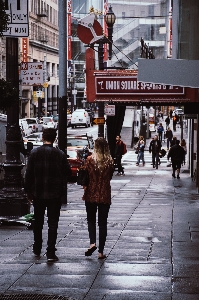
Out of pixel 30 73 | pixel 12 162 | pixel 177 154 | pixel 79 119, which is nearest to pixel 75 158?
pixel 177 154

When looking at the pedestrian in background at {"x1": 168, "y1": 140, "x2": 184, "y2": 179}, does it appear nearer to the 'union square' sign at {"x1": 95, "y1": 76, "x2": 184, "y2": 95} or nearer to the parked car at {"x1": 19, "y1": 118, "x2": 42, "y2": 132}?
the 'union square' sign at {"x1": 95, "y1": 76, "x2": 184, "y2": 95}

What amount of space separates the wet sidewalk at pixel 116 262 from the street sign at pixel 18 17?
358 centimetres

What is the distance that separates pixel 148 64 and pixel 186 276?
3982 millimetres

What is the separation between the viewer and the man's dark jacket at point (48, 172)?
31.0 feet

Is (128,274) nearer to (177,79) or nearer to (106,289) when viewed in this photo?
(106,289)

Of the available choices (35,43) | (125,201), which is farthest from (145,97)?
(35,43)

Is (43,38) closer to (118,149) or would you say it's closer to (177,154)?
(118,149)

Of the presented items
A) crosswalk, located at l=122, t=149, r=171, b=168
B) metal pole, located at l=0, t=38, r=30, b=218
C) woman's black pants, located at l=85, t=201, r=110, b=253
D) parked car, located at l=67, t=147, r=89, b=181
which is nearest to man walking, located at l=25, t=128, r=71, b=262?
woman's black pants, located at l=85, t=201, r=110, b=253

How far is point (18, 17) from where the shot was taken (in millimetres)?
13023

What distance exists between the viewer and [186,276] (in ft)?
27.5

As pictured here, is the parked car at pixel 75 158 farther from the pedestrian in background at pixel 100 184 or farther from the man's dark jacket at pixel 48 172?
the man's dark jacket at pixel 48 172

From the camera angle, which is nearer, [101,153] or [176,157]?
[101,153]

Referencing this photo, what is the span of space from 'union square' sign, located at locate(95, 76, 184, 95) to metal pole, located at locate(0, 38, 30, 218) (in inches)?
411

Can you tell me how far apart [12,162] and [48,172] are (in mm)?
4117
